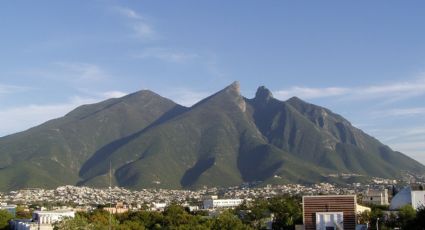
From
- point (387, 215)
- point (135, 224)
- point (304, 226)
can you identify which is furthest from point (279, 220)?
point (135, 224)

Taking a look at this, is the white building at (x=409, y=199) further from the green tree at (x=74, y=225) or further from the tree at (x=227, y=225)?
the green tree at (x=74, y=225)

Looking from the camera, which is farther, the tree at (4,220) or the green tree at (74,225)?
the tree at (4,220)

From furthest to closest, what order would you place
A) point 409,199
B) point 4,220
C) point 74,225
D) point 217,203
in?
point 217,203 < point 4,220 < point 409,199 < point 74,225

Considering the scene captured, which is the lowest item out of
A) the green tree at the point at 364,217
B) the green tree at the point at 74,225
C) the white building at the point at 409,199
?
the green tree at the point at 74,225

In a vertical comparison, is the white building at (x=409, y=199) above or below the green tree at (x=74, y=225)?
above

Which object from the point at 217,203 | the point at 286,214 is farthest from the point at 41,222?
the point at 217,203

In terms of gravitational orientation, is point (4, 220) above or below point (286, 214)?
below

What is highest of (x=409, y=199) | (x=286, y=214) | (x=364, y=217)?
(x=409, y=199)

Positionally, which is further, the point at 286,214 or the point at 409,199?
the point at 286,214

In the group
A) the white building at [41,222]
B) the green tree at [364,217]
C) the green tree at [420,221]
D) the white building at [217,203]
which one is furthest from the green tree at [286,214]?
the white building at [217,203]

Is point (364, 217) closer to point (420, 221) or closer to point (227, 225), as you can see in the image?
point (227, 225)
